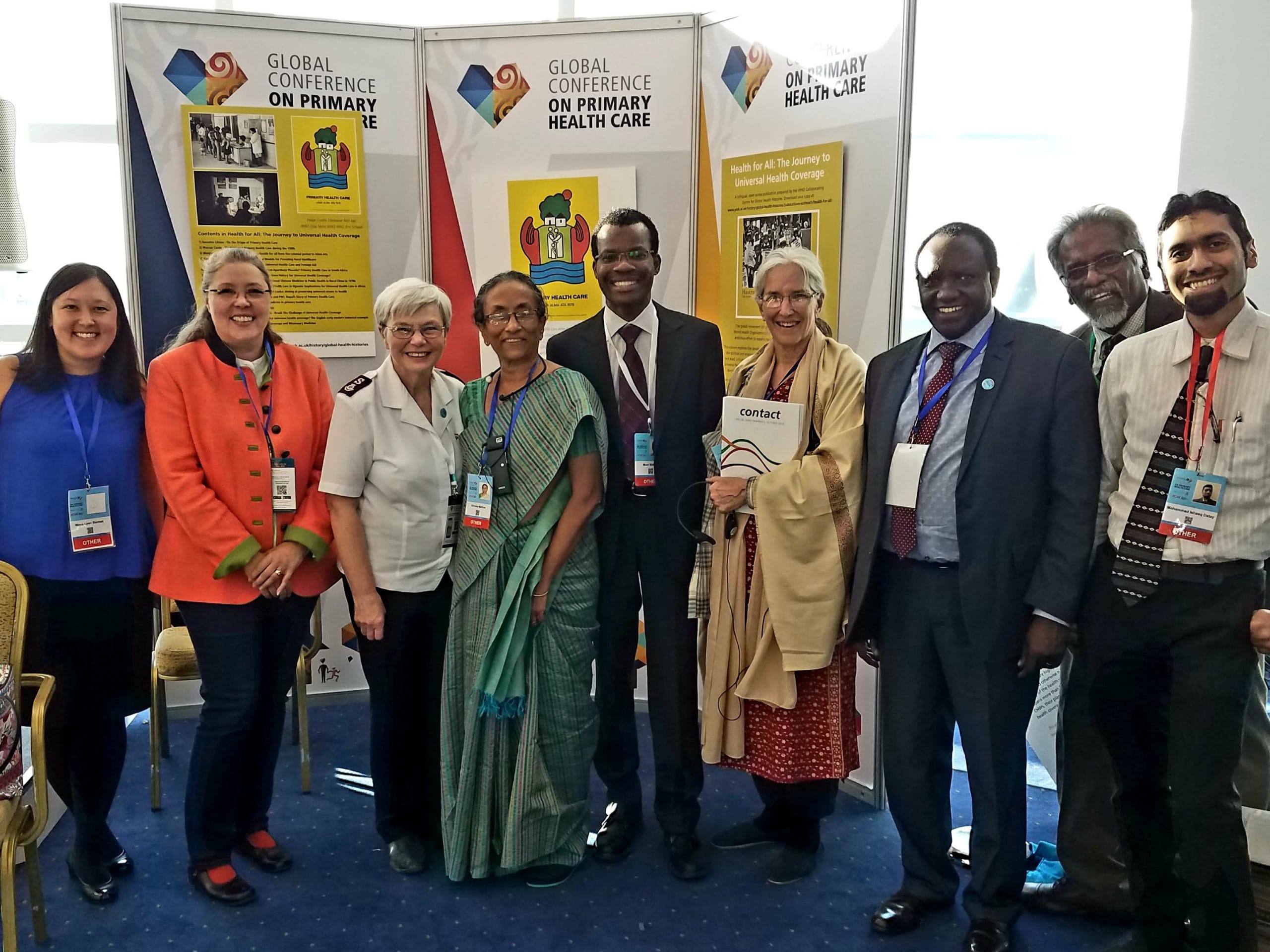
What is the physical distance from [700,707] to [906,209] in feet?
7.05

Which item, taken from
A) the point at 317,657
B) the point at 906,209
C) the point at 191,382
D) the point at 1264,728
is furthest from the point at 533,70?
the point at 1264,728

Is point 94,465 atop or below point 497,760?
atop

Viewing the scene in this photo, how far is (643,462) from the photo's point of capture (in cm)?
261

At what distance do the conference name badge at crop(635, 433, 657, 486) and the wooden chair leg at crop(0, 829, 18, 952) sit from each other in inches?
67.7

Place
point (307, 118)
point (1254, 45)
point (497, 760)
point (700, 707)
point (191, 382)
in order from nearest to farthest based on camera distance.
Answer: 1. point (191, 382)
2. point (497, 760)
3. point (1254, 45)
4. point (307, 118)
5. point (700, 707)

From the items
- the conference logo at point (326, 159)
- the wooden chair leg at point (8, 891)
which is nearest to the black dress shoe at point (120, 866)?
the wooden chair leg at point (8, 891)

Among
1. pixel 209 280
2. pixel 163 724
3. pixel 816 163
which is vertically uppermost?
pixel 816 163

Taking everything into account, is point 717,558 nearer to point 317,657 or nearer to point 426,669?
point 426,669

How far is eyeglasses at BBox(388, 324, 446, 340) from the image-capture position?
8.10 feet

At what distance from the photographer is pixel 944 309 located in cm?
223

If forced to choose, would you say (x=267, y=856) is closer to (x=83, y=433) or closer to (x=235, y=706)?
(x=235, y=706)

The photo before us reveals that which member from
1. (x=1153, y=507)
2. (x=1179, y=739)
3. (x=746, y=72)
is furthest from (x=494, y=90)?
(x=1179, y=739)

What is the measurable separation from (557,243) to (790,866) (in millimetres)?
2490

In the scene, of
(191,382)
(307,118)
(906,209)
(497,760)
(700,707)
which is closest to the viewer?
(191,382)
